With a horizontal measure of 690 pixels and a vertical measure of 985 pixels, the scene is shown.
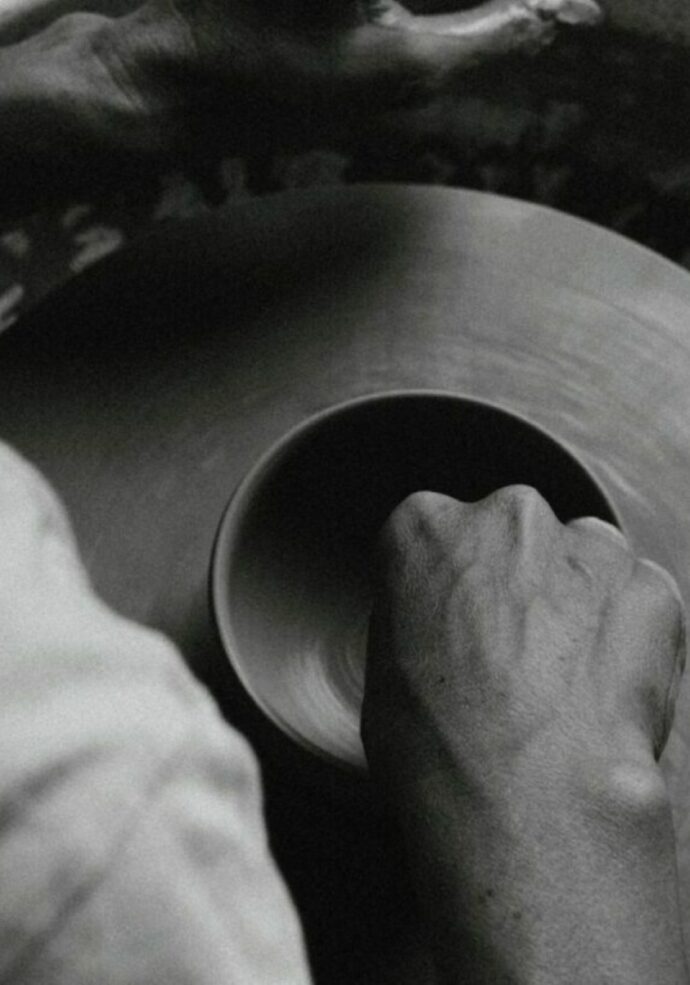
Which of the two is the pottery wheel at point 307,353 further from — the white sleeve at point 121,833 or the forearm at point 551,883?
the white sleeve at point 121,833

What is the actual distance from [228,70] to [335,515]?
51cm

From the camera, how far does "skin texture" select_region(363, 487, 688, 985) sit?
70 cm

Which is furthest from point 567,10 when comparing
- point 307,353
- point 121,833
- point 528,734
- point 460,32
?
point 121,833

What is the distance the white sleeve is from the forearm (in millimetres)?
319

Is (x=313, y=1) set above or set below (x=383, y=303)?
above

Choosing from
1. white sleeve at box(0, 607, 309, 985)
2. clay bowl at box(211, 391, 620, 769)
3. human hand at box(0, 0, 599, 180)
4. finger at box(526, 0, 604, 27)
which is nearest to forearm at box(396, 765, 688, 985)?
clay bowl at box(211, 391, 620, 769)

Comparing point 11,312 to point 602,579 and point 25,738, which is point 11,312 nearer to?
point 602,579

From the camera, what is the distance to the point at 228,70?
4.10 ft

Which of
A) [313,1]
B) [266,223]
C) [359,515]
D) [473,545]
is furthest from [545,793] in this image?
[313,1]

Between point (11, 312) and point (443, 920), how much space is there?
105 centimetres

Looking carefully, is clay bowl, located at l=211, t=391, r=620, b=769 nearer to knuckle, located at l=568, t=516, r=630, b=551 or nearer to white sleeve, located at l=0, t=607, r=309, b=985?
knuckle, located at l=568, t=516, r=630, b=551

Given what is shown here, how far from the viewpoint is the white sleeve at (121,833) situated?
14.1 inches

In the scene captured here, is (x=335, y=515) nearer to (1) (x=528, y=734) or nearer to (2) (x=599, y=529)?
(2) (x=599, y=529)

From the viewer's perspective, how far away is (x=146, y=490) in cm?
109
